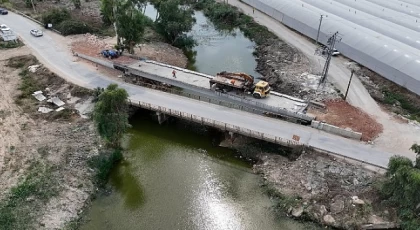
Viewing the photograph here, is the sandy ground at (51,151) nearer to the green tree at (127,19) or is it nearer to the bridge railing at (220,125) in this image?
the bridge railing at (220,125)

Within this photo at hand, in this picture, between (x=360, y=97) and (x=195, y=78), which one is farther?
(x=195, y=78)

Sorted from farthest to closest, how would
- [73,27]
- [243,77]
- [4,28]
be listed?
[73,27]
[4,28]
[243,77]

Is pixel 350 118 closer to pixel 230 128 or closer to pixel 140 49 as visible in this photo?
pixel 230 128

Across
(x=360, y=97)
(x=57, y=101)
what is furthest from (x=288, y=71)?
(x=57, y=101)

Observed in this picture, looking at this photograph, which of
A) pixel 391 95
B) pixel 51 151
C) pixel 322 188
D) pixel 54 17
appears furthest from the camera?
pixel 54 17

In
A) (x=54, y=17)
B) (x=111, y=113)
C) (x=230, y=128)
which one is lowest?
(x=230, y=128)

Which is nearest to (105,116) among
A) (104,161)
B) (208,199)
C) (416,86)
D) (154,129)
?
(104,161)

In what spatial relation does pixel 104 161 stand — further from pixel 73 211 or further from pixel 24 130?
pixel 24 130
